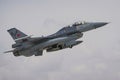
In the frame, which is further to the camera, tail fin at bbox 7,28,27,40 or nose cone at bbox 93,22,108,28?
tail fin at bbox 7,28,27,40

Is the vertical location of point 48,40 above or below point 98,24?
below

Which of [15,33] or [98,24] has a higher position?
[98,24]

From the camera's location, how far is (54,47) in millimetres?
55906

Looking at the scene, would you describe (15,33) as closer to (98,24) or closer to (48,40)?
(48,40)

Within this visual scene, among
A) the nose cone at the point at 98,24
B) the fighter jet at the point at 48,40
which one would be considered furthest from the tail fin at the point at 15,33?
the nose cone at the point at 98,24

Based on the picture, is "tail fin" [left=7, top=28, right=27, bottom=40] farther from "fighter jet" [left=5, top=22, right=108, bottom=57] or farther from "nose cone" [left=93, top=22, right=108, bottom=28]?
"nose cone" [left=93, top=22, right=108, bottom=28]

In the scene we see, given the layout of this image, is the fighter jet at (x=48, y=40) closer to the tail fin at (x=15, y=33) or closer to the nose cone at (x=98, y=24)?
the nose cone at (x=98, y=24)

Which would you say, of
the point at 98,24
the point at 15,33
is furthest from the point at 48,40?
the point at 98,24

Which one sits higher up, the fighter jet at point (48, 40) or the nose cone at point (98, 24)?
the nose cone at point (98, 24)

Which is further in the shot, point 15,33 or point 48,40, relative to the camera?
point 15,33

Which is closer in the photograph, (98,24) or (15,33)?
(98,24)

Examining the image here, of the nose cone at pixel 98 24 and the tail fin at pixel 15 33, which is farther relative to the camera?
the tail fin at pixel 15 33

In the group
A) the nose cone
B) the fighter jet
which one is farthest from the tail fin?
the nose cone

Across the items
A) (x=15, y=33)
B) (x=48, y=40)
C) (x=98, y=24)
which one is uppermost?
(x=98, y=24)
